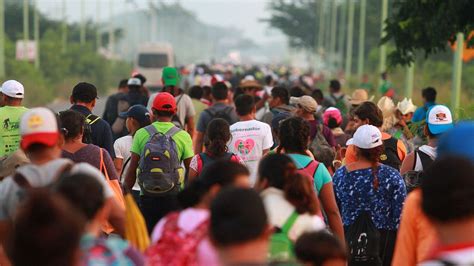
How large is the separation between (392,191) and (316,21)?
109m

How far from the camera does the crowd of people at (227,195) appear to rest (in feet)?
15.6

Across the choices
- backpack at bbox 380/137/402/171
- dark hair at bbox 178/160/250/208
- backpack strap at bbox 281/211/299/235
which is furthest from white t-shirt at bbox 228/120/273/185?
dark hair at bbox 178/160/250/208

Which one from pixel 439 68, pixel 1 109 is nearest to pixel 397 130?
pixel 1 109

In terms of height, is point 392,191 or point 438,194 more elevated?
point 438,194

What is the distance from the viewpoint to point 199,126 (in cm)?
1462

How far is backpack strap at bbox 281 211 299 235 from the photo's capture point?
6.41m

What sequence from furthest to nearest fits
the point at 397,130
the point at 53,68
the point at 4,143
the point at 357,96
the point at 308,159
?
the point at 53,68 < the point at 357,96 < the point at 397,130 < the point at 4,143 < the point at 308,159

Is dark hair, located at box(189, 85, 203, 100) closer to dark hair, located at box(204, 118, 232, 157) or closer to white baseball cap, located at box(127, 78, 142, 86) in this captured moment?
white baseball cap, located at box(127, 78, 142, 86)

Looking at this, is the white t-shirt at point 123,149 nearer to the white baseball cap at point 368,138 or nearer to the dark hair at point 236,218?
the white baseball cap at point 368,138

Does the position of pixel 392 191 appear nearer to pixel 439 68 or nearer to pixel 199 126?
pixel 199 126

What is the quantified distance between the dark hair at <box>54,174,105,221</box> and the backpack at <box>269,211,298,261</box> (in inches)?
46.5

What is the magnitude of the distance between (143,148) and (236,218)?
5438 mm

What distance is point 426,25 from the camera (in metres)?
19.9

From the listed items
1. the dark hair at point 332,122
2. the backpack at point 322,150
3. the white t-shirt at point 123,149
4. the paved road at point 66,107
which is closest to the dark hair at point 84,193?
the white t-shirt at point 123,149
